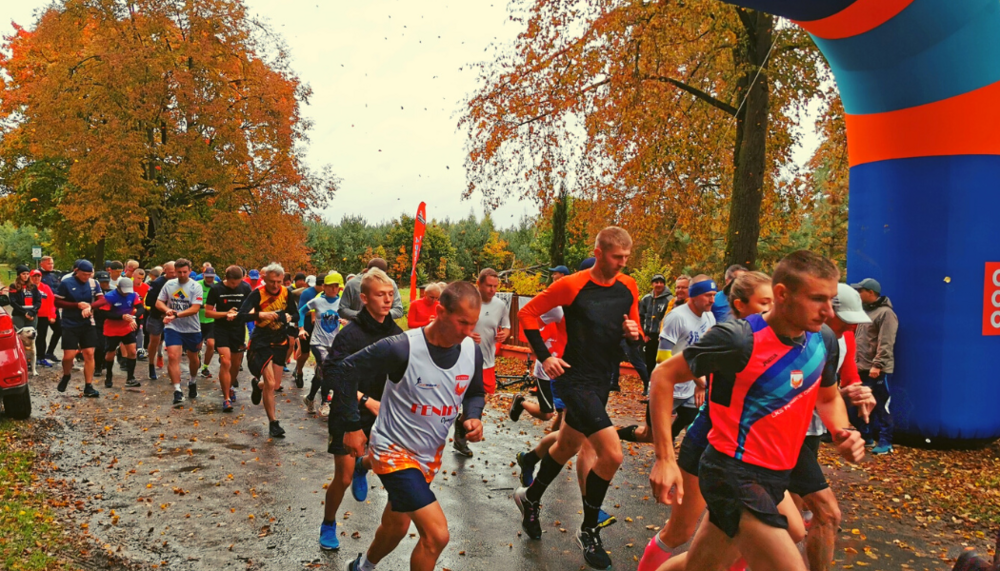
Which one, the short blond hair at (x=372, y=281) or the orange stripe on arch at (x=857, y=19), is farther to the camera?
the orange stripe on arch at (x=857, y=19)

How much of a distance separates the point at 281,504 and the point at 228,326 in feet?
14.7

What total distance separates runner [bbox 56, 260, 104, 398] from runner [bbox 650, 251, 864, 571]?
10738mm

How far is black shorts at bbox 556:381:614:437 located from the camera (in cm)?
536

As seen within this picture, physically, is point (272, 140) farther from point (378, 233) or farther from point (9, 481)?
point (378, 233)

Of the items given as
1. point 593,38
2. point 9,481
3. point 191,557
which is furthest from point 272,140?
point 191,557

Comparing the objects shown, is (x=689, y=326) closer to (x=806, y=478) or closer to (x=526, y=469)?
(x=526, y=469)

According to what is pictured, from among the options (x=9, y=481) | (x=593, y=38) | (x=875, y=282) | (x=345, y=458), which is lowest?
(x=9, y=481)

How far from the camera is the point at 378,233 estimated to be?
59.1 m

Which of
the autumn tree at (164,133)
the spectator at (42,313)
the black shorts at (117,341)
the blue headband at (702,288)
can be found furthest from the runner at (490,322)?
the autumn tree at (164,133)

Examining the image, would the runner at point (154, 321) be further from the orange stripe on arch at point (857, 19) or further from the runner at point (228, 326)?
the orange stripe on arch at point (857, 19)

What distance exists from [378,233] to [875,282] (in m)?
52.2

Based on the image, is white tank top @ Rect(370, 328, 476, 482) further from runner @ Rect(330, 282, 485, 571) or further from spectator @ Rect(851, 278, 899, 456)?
spectator @ Rect(851, 278, 899, 456)

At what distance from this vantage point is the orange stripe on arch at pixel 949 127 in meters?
8.66

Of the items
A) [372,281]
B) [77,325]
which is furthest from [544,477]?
[77,325]
